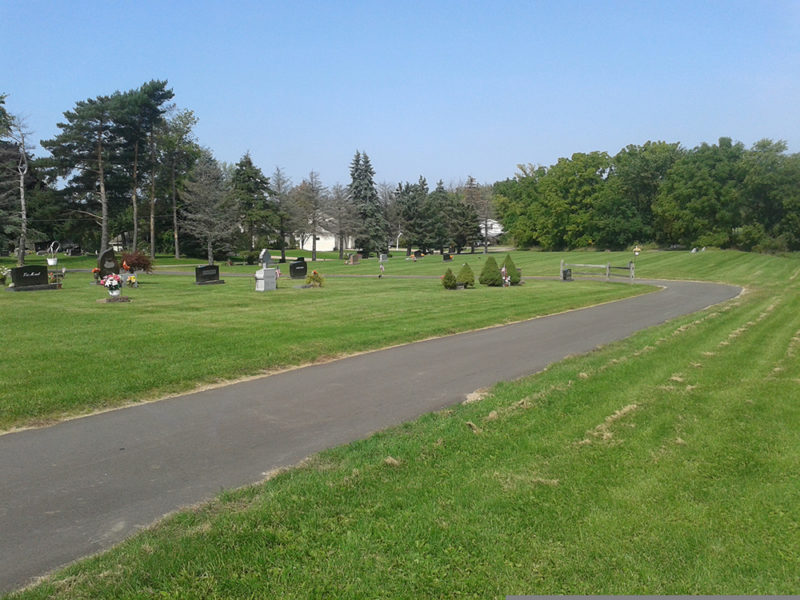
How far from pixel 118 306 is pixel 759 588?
701 inches

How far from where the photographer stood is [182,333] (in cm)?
1232

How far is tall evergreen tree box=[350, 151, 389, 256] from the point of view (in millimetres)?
71125

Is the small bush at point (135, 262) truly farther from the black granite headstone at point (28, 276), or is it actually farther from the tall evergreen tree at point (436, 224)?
the tall evergreen tree at point (436, 224)

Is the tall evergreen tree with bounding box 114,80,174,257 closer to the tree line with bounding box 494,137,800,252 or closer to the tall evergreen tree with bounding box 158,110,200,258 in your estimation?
the tall evergreen tree with bounding box 158,110,200,258

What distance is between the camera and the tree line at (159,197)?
52756mm

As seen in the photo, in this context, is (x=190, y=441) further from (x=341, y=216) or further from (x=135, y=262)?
(x=341, y=216)

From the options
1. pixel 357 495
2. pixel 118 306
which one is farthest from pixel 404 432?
pixel 118 306

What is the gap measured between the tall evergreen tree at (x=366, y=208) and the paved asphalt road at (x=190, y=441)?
60.3 metres

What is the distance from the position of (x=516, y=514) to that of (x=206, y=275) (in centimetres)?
2693

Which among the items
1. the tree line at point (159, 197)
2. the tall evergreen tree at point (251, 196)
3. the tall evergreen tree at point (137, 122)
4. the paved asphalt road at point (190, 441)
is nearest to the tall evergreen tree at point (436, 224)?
the tree line at point (159, 197)

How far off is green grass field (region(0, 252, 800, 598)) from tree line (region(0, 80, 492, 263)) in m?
51.3

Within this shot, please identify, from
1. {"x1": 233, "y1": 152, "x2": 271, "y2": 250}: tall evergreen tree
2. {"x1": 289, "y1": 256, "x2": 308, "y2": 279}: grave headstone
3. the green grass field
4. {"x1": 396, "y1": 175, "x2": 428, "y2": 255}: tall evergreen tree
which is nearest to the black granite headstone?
{"x1": 289, "y1": 256, "x2": 308, "y2": 279}: grave headstone

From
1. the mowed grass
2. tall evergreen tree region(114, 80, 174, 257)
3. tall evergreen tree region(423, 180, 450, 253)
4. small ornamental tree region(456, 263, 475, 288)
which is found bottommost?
the mowed grass

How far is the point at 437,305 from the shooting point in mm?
19078
